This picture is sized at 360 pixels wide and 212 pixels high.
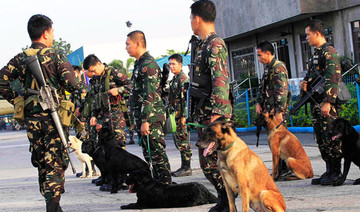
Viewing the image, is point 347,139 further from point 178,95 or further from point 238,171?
point 178,95

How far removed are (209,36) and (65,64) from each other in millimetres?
1633

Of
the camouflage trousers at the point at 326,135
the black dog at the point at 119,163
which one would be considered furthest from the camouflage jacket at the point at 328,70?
the black dog at the point at 119,163

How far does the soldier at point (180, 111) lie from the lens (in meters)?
9.21

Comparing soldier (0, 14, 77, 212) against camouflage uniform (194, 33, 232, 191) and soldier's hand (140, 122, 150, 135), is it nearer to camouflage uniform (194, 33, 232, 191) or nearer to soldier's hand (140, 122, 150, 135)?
soldier's hand (140, 122, 150, 135)

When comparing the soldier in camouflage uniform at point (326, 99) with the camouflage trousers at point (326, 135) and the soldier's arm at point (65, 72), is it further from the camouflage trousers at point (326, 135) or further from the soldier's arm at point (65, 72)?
the soldier's arm at point (65, 72)

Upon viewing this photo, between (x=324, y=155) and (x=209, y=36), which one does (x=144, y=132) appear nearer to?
(x=209, y=36)

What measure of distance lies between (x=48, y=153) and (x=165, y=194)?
154 centimetres

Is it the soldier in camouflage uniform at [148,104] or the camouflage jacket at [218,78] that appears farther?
the soldier in camouflage uniform at [148,104]

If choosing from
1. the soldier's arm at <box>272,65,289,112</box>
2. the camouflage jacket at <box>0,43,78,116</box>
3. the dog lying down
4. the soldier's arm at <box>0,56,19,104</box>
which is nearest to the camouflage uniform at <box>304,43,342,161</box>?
the soldier's arm at <box>272,65,289,112</box>

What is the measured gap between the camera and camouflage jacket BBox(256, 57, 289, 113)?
7496 millimetres

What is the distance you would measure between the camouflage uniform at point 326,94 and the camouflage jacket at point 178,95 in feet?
9.76

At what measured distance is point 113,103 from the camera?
8.52 metres

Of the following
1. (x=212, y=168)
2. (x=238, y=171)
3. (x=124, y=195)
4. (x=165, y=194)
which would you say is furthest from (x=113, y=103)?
(x=238, y=171)

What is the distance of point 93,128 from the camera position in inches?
350
